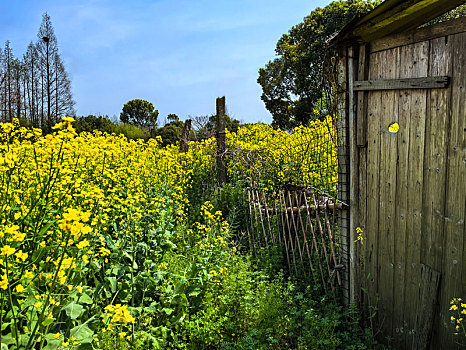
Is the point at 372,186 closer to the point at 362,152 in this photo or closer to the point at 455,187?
the point at 362,152

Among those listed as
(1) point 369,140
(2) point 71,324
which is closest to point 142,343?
(2) point 71,324

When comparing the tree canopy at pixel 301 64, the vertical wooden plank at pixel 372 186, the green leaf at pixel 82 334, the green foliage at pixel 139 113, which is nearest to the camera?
the green leaf at pixel 82 334

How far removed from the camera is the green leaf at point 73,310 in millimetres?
2344

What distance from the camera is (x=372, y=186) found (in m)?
3.32

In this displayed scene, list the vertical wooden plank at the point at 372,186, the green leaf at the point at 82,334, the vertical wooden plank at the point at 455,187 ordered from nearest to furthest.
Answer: the green leaf at the point at 82,334, the vertical wooden plank at the point at 455,187, the vertical wooden plank at the point at 372,186

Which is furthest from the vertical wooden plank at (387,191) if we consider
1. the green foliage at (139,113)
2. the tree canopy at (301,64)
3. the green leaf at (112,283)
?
the green foliage at (139,113)

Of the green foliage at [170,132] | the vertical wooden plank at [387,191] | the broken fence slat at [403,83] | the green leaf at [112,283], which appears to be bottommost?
the green leaf at [112,283]

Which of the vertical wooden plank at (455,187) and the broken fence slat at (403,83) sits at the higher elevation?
the broken fence slat at (403,83)

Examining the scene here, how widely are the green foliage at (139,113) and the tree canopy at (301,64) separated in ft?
64.3

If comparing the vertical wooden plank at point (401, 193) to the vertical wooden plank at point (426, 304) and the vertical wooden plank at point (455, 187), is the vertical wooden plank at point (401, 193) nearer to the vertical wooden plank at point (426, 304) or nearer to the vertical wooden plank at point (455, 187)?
the vertical wooden plank at point (426, 304)

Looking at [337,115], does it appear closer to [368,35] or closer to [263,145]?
[368,35]

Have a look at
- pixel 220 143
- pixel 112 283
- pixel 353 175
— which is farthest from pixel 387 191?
pixel 220 143

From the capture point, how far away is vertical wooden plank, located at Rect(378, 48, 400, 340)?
307cm

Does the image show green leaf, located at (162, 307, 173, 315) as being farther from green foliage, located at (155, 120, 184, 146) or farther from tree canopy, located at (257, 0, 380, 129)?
green foliage, located at (155, 120, 184, 146)
